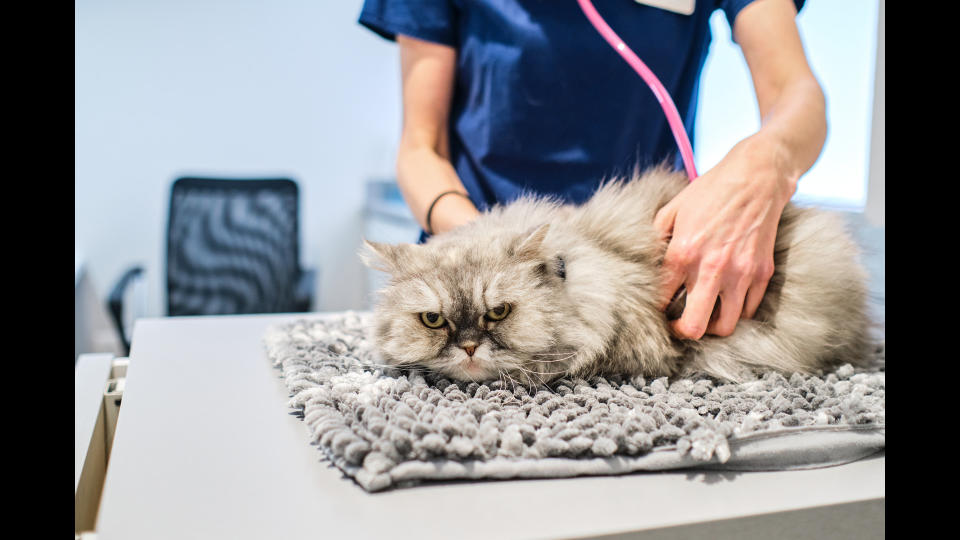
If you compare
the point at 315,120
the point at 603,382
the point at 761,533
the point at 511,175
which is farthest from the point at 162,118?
the point at 761,533

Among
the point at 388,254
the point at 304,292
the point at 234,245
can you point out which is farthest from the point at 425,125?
the point at 234,245

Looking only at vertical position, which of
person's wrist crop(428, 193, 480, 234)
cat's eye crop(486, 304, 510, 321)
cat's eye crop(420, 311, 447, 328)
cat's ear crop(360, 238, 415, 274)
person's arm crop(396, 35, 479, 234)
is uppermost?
person's arm crop(396, 35, 479, 234)

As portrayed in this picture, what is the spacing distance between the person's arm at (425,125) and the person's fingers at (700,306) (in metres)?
0.54

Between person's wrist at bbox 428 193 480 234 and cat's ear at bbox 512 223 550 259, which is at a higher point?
person's wrist at bbox 428 193 480 234

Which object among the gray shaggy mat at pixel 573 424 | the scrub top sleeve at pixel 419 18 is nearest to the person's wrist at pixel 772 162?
the gray shaggy mat at pixel 573 424

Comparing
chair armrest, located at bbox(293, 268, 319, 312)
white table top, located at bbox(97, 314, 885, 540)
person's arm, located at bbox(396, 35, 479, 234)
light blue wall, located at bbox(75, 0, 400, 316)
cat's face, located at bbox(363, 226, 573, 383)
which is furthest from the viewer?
light blue wall, located at bbox(75, 0, 400, 316)

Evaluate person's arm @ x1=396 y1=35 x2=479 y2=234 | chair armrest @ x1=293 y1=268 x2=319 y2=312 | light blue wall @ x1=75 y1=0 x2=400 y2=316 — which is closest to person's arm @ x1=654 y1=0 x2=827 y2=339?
person's arm @ x1=396 y1=35 x2=479 y2=234

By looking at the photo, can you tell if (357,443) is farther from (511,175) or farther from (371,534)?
(511,175)

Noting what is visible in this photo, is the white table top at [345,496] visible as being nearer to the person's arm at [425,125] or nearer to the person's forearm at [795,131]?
the person's forearm at [795,131]

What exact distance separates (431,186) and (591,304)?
1.73 feet

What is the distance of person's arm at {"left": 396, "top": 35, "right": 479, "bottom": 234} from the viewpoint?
1.24 meters

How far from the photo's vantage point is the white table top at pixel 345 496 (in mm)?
458

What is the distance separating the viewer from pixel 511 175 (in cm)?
130

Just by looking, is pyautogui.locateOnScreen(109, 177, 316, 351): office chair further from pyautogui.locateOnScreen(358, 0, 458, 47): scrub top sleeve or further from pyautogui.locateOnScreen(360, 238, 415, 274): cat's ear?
pyautogui.locateOnScreen(360, 238, 415, 274): cat's ear
